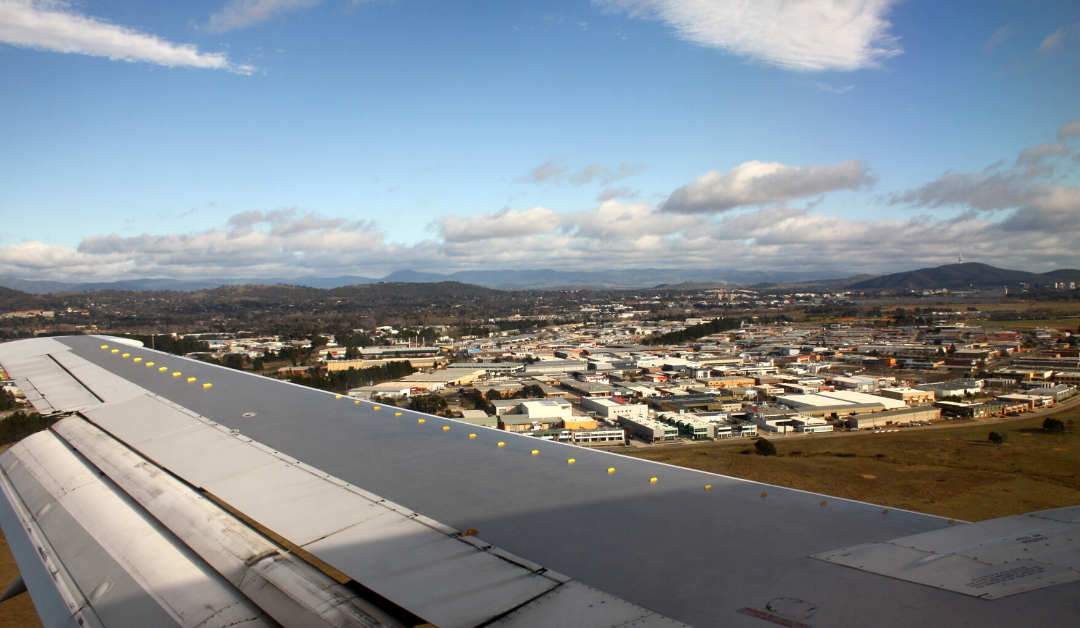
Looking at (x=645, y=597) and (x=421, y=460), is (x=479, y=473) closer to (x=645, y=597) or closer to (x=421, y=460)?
(x=421, y=460)

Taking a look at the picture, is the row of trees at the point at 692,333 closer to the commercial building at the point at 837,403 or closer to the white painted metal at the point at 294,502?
the commercial building at the point at 837,403

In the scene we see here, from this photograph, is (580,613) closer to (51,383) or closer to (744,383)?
(51,383)

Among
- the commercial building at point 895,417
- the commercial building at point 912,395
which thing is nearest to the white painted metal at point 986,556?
the commercial building at point 895,417

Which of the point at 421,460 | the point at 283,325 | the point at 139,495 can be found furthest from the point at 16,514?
the point at 283,325

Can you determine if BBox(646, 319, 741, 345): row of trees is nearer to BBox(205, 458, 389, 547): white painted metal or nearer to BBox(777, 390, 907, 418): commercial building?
BBox(777, 390, 907, 418): commercial building

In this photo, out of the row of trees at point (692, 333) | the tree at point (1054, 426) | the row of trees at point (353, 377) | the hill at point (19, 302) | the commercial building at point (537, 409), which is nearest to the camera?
the tree at point (1054, 426)

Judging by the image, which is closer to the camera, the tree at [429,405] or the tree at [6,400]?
the tree at [6,400]

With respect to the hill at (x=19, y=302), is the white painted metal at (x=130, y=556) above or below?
A: below

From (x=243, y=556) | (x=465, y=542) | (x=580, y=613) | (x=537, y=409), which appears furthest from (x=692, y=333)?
(x=580, y=613)
